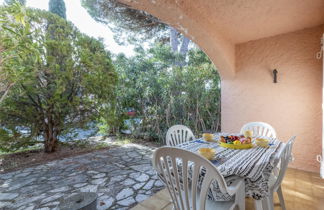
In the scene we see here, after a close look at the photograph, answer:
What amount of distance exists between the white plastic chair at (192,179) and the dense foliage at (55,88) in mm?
3167

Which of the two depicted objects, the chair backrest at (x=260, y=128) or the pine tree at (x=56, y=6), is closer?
the chair backrest at (x=260, y=128)

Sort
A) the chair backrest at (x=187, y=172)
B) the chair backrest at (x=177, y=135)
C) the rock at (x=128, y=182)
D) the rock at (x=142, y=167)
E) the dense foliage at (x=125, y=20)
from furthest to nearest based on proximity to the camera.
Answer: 1. the dense foliage at (x=125, y=20)
2. the rock at (x=142, y=167)
3. the rock at (x=128, y=182)
4. the chair backrest at (x=177, y=135)
5. the chair backrest at (x=187, y=172)

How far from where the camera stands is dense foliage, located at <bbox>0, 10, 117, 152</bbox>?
10.5 ft

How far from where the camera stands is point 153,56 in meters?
4.67

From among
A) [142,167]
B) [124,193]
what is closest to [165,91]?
[142,167]

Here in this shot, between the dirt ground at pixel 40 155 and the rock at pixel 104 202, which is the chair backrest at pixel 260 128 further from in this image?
the dirt ground at pixel 40 155

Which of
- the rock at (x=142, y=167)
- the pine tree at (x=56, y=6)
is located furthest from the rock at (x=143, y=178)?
the pine tree at (x=56, y=6)

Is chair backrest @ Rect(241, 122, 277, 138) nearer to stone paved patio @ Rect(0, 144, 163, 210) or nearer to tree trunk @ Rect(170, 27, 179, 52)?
stone paved patio @ Rect(0, 144, 163, 210)

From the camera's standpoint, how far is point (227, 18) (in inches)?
94.8

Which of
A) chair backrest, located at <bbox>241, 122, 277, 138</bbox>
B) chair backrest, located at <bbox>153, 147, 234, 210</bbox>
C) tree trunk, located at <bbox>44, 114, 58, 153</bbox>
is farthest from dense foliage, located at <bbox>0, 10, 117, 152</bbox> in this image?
chair backrest, located at <bbox>241, 122, 277, 138</bbox>

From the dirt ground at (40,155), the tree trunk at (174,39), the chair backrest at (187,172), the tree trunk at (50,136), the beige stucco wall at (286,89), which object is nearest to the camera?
the chair backrest at (187,172)

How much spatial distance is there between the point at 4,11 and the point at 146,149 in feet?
11.2

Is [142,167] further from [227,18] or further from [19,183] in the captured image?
[227,18]

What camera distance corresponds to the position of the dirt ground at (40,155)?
3.05 metres
